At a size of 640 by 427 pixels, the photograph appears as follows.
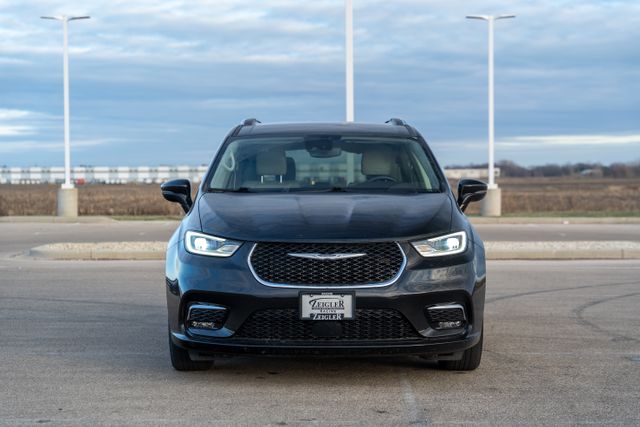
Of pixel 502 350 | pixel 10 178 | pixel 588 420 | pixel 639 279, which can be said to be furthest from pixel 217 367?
pixel 10 178

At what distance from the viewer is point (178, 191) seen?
26.6ft

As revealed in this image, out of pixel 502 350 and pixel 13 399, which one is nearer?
pixel 13 399

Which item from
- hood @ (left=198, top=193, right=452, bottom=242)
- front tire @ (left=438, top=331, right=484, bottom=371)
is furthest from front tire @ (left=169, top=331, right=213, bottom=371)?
front tire @ (left=438, top=331, right=484, bottom=371)

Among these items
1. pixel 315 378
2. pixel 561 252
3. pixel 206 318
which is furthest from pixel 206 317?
pixel 561 252

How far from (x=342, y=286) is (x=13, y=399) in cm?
209

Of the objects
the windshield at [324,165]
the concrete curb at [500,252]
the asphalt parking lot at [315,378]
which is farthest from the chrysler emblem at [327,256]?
the concrete curb at [500,252]

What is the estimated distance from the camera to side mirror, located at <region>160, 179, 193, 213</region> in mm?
8062

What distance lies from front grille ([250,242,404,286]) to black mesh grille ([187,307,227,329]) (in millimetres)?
359

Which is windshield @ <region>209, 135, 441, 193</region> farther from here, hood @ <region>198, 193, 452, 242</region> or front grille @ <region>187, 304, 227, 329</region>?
front grille @ <region>187, 304, 227, 329</region>

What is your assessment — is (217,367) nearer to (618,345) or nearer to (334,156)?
(334,156)

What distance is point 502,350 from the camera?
26.8 ft

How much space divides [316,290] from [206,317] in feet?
2.43

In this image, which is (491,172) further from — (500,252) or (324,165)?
(324,165)

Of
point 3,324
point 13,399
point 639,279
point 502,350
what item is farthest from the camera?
point 639,279
